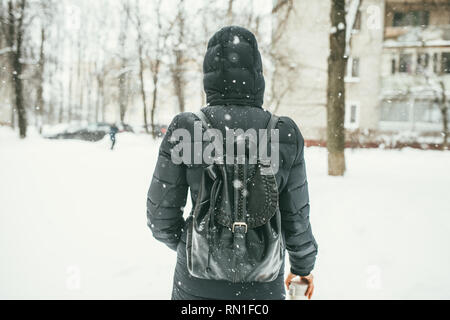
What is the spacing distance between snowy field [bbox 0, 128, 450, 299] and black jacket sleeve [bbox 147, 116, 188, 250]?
1.85 meters

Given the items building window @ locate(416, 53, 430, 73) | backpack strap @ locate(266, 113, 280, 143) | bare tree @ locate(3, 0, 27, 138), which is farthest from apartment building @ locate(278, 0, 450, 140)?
backpack strap @ locate(266, 113, 280, 143)

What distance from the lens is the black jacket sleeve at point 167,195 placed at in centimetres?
156

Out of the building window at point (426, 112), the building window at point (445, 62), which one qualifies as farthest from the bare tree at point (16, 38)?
the building window at point (445, 62)

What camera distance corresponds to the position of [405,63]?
79.8ft

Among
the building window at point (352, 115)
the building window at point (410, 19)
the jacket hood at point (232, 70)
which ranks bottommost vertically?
the jacket hood at point (232, 70)

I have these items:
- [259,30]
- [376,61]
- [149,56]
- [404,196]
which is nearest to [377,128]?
[376,61]

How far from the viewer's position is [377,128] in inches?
950

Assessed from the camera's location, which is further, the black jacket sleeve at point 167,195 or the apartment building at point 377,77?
the apartment building at point 377,77

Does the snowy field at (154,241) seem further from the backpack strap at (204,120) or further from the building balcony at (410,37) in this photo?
the building balcony at (410,37)

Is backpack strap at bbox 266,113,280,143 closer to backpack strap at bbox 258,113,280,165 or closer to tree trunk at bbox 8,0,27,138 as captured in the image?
backpack strap at bbox 258,113,280,165

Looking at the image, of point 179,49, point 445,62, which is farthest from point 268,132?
point 445,62

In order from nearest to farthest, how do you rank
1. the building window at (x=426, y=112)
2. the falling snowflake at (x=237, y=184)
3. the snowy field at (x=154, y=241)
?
the falling snowflake at (x=237, y=184) < the snowy field at (x=154, y=241) < the building window at (x=426, y=112)

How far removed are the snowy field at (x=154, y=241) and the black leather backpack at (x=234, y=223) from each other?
2056 mm
